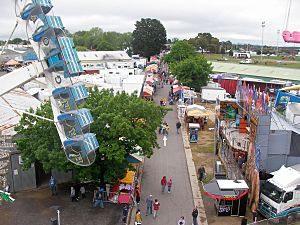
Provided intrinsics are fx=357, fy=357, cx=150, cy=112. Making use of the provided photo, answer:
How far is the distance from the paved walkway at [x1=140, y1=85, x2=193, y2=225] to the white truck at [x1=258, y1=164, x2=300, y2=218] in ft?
13.1

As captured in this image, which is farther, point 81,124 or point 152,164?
point 152,164

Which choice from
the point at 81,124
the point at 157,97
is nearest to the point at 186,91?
the point at 157,97

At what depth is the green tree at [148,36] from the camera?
338 ft

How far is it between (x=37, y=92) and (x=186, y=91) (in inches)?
787

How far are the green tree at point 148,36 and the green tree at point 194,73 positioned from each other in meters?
47.8

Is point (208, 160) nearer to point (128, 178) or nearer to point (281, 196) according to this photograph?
point (128, 178)

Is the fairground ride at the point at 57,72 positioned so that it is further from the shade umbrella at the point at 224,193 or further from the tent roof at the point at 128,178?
the tent roof at the point at 128,178

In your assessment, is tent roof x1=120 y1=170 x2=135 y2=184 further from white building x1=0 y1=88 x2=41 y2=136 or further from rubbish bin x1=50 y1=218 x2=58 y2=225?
white building x1=0 y1=88 x2=41 y2=136

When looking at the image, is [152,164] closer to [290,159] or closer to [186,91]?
[290,159]

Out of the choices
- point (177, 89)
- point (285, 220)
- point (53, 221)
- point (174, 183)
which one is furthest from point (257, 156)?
point (177, 89)

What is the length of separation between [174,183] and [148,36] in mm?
84299

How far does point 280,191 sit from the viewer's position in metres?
18.3

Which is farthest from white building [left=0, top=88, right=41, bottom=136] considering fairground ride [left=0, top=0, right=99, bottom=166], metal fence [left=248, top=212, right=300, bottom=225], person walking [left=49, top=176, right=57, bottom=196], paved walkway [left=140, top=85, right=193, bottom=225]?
metal fence [left=248, top=212, right=300, bottom=225]

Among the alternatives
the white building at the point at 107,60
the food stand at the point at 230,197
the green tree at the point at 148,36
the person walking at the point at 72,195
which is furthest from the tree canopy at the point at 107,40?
the food stand at the point at 230,197
